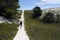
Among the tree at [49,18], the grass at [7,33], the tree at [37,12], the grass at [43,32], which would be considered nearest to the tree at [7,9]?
the tree at [37,12]

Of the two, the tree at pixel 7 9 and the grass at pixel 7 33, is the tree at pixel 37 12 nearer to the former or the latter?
the tree at pixel 7 9

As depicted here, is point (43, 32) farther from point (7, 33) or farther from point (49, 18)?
point (49, 18)

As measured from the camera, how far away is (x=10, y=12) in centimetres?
6162

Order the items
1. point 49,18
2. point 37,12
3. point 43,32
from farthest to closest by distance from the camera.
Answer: point 37,12, point 49,18, point 43,32

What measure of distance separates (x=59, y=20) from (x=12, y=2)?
16.5 m

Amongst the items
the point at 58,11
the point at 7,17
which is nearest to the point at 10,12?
the point at 7,17

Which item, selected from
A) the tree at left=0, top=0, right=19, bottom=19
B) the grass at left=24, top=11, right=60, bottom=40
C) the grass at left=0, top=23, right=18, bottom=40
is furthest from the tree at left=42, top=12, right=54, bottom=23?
the grass at left=0, top=23, right=18, bottom=40

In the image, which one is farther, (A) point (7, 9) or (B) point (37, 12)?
(B) point (37, 12)

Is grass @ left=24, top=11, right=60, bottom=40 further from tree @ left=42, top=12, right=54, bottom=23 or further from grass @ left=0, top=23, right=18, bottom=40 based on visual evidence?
tree @ left=42, top=12, right=54, bottom=23

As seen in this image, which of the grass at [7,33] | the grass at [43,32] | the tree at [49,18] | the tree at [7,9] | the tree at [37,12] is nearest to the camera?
the grass at [7,33]

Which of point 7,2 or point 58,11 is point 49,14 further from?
point 7,2

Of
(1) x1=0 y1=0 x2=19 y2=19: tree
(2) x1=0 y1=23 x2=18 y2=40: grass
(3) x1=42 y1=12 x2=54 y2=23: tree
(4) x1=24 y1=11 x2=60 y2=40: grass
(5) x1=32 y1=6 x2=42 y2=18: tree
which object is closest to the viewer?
(2) x1=0 y1=23 x2=18 y2=40: grass

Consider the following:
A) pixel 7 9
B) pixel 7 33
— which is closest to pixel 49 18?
pixel 7 9

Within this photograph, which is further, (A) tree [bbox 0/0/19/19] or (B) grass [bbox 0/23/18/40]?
(A) tree [bbox 0/0/19/19]
